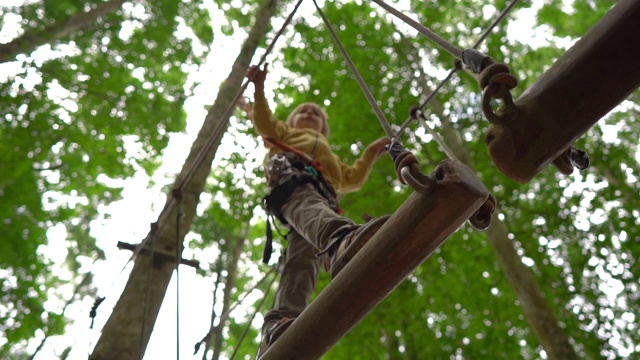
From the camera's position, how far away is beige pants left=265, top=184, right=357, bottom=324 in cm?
190

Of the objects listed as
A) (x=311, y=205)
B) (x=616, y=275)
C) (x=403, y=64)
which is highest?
(x=403, y=64)

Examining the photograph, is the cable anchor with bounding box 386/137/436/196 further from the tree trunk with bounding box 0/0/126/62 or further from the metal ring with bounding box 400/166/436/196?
the tree trunk with bounding box 0/0/126/62

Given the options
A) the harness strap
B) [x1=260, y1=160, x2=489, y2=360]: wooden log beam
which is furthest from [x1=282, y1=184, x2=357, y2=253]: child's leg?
[x1=260, y1=160, x2=489, y2=360]: wooden log beam

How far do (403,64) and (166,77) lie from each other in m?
3.43

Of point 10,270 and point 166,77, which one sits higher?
point 166,77

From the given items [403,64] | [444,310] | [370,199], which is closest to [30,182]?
[370,199]

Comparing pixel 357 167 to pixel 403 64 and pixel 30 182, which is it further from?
→ pixel 30 182

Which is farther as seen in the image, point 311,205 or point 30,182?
point 30,182

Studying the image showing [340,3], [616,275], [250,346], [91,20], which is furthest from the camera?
[250,346]

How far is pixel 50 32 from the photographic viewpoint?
17.4ft

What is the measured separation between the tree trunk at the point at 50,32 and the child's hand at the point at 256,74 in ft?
12.2

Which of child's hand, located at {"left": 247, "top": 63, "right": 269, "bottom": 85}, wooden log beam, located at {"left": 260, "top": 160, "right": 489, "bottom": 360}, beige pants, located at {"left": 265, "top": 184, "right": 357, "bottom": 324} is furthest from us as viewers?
child's hand, located at {"left": 247, "top": 63, "right": 269, "bottom": 85}

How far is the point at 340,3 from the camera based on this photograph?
23.3 feet

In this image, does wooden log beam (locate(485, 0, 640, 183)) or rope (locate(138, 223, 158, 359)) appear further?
rope (locate(138, 223, 158, 359))
